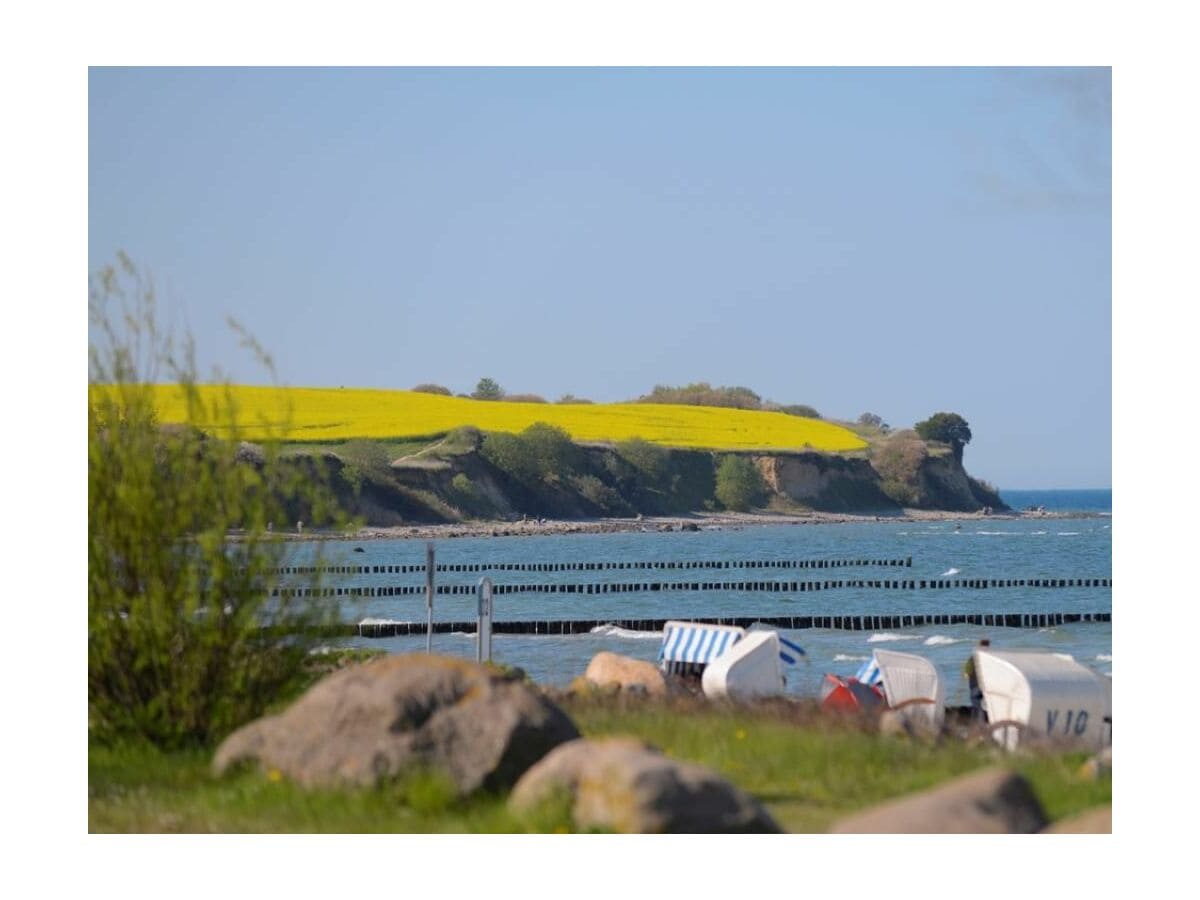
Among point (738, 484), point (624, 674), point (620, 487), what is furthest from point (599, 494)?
point (624, 674)

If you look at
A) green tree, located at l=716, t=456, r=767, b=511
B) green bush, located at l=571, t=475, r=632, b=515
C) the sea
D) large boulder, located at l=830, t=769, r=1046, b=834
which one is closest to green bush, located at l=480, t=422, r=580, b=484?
green bush, located at l=571, t=475, r=632, b=515

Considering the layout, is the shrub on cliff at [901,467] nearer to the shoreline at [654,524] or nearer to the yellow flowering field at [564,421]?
the shoreline at [654,524]

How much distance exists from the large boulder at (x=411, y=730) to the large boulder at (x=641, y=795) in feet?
2.32

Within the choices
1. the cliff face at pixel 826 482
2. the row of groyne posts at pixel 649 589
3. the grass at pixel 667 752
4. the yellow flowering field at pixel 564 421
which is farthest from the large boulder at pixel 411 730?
the cliff face at pixel 826 482

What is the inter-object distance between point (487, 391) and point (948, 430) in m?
34.1

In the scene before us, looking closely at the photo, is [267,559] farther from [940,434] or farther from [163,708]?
[940,434]

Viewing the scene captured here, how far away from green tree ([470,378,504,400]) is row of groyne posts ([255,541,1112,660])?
57.5 meters

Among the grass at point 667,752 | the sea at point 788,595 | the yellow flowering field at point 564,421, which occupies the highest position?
the yellow flowering field at point 564,421

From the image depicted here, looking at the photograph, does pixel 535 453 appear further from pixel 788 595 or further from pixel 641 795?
pixel 641 795

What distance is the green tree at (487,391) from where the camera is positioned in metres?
123

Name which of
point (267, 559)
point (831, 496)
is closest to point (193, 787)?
point (267, 559)

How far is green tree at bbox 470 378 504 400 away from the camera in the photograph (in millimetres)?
123312

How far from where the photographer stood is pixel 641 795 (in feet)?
27.9

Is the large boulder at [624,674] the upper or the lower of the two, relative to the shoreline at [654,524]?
upper
